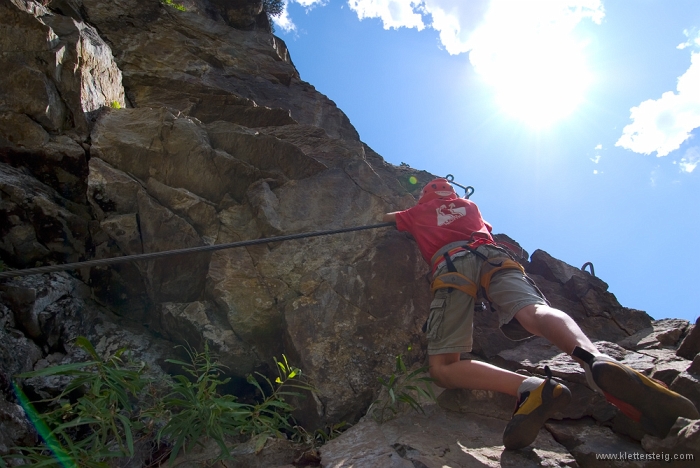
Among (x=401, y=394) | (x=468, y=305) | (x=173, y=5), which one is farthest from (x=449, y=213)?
(x=173, y=5)

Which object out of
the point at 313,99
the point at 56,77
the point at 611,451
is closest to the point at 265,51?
the point at 313,99

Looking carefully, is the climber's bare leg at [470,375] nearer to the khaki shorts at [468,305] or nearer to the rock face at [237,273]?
the khaki shorts at [468,305]

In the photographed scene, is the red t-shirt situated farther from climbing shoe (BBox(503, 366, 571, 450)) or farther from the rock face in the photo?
climbing shoe (BBox(503, 366, 571, 450))

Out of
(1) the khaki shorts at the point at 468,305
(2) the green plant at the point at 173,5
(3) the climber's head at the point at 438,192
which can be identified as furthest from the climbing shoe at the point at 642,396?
(2) the green plant at the point at 173,5

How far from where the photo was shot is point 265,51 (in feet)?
30.2

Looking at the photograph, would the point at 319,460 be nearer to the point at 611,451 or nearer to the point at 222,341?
the point at 222,341

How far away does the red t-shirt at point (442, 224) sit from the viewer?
3900 mm

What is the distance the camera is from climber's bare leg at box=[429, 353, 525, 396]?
9.43ft

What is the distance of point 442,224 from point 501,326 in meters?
1.07

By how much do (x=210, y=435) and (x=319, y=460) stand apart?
2.32 ft

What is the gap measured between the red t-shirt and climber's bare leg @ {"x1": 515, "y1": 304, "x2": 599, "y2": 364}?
2.76ft

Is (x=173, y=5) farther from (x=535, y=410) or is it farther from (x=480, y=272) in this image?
(x=535, y=410)

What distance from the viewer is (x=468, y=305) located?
343cm

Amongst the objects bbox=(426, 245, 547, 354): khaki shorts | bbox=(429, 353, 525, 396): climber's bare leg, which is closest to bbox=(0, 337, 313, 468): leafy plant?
bbox=(429, 353, 525, 396): climber's bare leg
